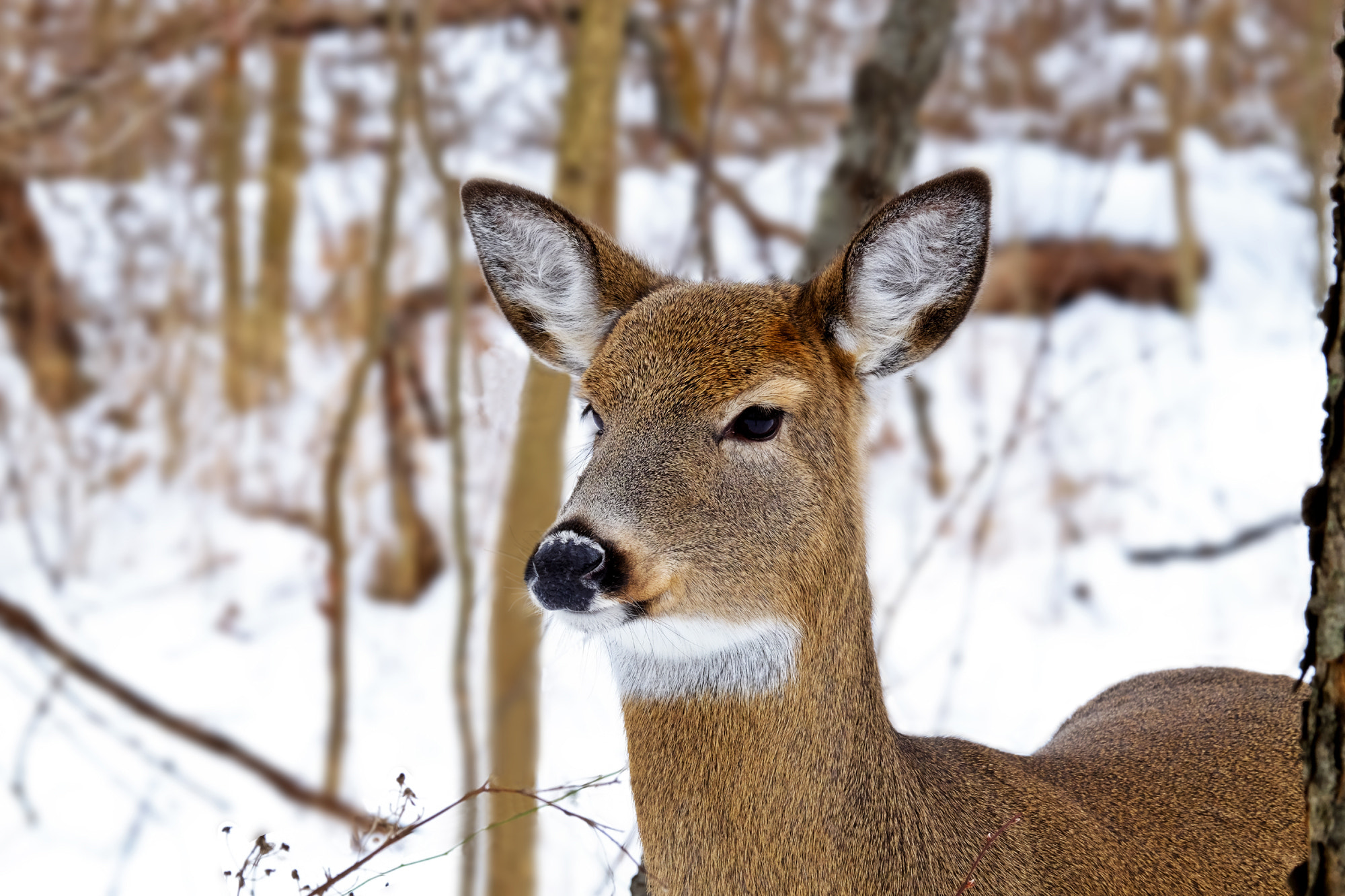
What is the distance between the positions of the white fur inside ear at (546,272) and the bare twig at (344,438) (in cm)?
289

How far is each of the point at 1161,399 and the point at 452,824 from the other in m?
5.99

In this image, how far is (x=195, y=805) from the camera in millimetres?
5906

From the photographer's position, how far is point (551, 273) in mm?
2877

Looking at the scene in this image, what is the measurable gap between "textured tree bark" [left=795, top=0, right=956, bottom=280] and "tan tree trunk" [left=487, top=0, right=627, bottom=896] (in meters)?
0.77

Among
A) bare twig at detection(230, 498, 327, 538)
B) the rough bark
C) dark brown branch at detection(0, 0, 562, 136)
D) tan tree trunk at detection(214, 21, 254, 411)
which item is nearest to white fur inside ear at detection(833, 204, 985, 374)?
dark brown branch at detection(0, 0, 562, 136)

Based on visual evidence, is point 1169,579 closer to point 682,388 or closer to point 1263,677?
point 1263,677

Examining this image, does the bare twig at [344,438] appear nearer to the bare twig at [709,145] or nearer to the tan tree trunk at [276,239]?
the bare twig at [709,145]

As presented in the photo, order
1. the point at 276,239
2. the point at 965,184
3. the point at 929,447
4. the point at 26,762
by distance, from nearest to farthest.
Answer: the point at 965,184 → the point at 26,762 → the point at 929,447 → the point at 276,239

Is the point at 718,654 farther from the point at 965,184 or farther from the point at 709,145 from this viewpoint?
the point at 709,145

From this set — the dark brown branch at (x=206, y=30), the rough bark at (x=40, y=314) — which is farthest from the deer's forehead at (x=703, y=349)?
the rough bark at (x=40, y=314)

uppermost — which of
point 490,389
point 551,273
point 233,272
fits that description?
point 233,272

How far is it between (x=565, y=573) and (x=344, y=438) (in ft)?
13.1

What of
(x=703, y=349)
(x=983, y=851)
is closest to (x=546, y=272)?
(x=703, y=349)

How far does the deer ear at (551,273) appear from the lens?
9.26 ft
